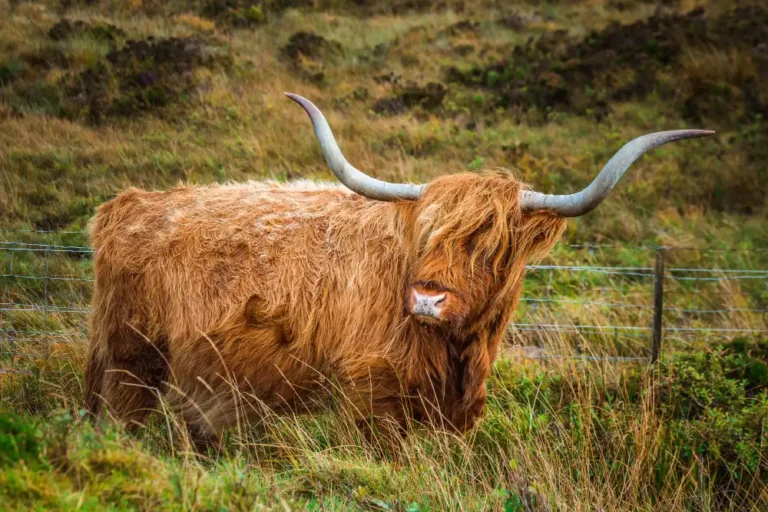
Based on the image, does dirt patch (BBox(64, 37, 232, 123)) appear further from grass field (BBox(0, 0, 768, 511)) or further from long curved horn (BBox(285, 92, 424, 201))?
long curved horn (BBox(285, 92, 424, 201))

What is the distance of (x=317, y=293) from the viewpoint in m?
3.47

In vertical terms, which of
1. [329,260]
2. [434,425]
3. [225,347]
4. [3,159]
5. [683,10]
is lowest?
[434,425]

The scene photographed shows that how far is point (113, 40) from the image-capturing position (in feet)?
30.9

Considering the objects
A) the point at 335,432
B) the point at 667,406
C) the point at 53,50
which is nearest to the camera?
the point at 335,432

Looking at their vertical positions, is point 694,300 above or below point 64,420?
below

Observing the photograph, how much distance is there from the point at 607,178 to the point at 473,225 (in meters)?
0.62

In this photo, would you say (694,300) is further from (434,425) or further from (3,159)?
(3,159)

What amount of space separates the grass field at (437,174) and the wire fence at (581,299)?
34 mm

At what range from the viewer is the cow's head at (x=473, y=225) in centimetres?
303

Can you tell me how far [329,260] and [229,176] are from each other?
163 inches

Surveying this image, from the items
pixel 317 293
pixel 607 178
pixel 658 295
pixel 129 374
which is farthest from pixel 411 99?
pixel 607 178

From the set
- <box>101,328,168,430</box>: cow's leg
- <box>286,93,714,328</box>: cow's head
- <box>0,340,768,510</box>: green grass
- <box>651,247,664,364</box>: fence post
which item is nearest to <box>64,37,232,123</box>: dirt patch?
<box>0,340,768,510</box>: green grass

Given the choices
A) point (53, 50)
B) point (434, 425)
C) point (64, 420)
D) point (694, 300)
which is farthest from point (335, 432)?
point (53, 50)

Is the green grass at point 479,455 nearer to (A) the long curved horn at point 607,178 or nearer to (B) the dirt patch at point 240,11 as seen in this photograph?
(A) the long curved horn at point 607,178
